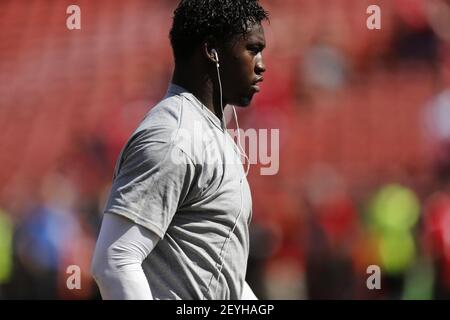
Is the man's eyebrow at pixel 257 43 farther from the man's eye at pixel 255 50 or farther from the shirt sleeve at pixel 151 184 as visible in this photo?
the shirt sleeve at pixel 151 184

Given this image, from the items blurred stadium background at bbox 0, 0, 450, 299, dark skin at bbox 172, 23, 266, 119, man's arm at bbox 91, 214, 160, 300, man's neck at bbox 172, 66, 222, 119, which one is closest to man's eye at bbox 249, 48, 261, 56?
dark skin at bbox 172, 23, 266, 119

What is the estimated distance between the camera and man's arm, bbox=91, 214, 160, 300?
1608 millimetres

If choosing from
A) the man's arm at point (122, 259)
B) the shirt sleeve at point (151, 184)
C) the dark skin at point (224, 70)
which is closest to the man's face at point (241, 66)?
the dark skin at point (224, 70)

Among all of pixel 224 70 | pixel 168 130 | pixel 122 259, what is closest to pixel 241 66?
pixel 224 70

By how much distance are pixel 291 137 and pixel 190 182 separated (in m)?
2.71

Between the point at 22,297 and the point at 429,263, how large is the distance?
1.86 m

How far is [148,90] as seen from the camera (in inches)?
174

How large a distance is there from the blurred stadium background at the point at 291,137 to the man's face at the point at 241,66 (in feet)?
7.77

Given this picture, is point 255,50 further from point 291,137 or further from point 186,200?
point 291,137

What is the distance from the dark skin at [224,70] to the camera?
185cm

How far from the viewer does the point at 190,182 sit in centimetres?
167

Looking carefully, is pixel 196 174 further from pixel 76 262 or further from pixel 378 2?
pixel 378 2
